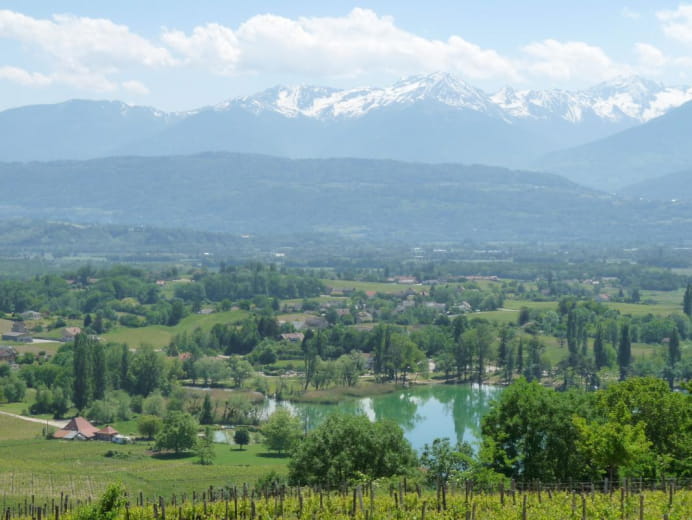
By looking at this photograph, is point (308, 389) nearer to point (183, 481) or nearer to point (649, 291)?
point (183, 481)

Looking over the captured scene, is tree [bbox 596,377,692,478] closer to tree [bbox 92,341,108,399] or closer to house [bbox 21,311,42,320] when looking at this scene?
tree [bbox 92,341,108,399]

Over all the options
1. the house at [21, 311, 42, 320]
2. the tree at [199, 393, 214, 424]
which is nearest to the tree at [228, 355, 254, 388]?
the tree at [199, 393, 214, 424]

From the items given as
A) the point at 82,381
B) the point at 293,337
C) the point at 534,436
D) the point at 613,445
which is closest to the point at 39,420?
the point at 82,381

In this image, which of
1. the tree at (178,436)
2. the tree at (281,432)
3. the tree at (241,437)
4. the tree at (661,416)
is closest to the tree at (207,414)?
the tree at (241,437)

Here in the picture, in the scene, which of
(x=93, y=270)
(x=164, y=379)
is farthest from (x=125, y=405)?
(x=93, y=270)

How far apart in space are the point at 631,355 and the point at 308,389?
26746 millimetres

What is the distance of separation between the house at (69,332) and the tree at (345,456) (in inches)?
2539

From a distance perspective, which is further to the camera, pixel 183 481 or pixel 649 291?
pixel 649 291

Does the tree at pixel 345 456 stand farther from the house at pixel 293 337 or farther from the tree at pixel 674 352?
the house at pixel 293 337

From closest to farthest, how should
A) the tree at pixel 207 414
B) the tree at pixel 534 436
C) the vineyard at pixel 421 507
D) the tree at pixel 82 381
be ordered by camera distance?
the vineyard at pixel 421 507 < the tree at pixel 534 436 < the tree at pixel 207 414 < the tree at pixel 82 381

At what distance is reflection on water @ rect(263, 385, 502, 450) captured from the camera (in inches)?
2297

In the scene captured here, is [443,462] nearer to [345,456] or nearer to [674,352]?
[345,456]

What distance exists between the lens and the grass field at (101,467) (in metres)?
39.2

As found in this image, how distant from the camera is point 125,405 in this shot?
62.3 metres
